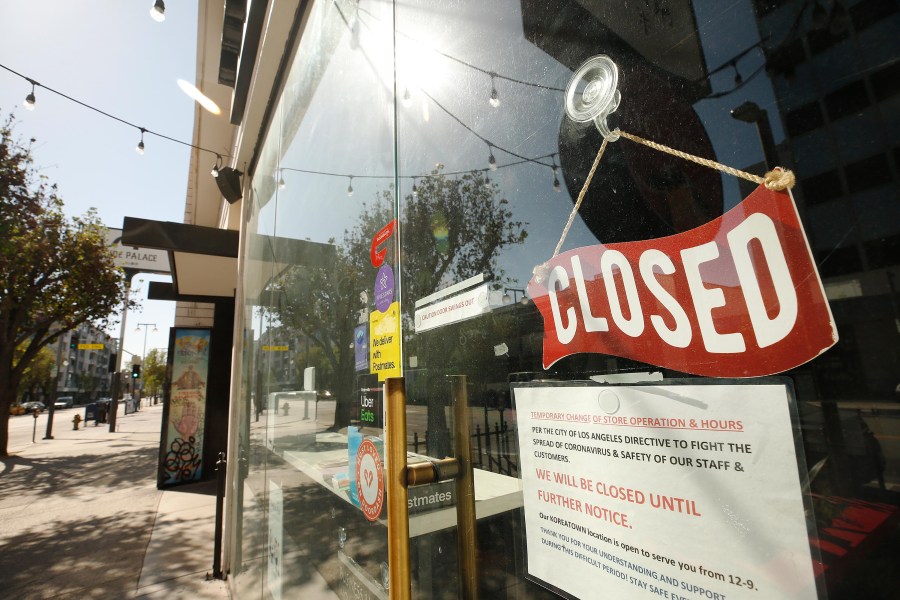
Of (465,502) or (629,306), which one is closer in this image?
(629,306)

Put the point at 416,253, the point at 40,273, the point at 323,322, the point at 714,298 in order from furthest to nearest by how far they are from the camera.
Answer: the point at 40,273 → the point at 323,322 → the point at 416,253 → the point at 714,298

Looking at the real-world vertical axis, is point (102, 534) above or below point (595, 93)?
below

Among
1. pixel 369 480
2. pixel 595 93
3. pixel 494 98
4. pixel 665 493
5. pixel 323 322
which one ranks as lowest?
pixel 369 480

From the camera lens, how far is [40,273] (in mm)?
12734

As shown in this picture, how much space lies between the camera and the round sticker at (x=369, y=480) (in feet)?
4.36

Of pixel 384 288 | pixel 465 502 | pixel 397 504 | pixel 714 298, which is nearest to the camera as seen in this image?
pixel 714 298

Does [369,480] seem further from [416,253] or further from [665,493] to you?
[665,493]

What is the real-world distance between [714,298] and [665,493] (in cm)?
29

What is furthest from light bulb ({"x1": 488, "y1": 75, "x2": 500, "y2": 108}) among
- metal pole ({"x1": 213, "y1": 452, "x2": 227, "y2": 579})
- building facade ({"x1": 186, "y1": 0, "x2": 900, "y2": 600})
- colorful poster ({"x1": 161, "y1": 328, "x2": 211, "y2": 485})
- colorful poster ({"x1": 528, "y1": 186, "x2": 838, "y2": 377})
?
colorful poster ({"x1": 161, "y1": 328, "x2": 211, "y2": 485})

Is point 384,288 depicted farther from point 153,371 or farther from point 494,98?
point 153,371

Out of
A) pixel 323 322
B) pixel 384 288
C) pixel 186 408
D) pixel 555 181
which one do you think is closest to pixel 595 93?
pixel 555 181

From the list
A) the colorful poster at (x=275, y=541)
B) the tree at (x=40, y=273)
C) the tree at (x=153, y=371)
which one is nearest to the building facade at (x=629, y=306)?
the colorful poster at (x=275, y=541)

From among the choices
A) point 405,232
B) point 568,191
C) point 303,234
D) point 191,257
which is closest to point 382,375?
point 405,232

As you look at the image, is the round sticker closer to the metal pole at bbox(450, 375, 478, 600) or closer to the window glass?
the window glass
